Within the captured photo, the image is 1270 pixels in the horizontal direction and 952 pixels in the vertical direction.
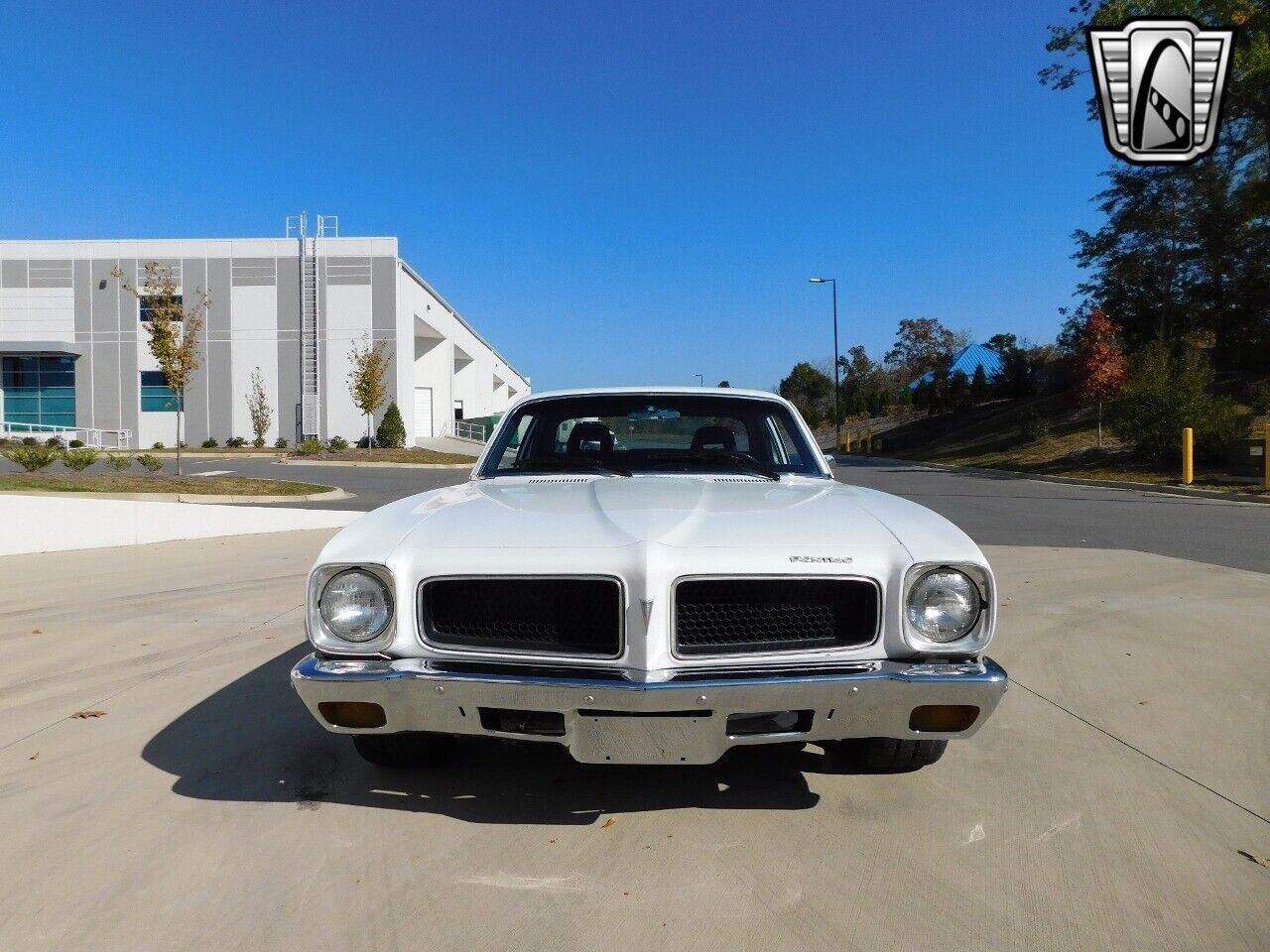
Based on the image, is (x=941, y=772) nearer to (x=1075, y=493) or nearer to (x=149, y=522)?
(x=149, y=522)

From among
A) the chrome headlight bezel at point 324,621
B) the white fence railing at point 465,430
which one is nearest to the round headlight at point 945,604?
the chrome headlight bezel at point 324,621

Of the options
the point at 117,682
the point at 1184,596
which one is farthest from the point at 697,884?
the point at 1184,596

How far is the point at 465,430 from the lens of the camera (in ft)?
165

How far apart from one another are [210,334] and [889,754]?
140ft

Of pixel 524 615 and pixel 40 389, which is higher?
pixel 40 389

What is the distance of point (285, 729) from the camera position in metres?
3.77

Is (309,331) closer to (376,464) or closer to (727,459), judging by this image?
(376,464)

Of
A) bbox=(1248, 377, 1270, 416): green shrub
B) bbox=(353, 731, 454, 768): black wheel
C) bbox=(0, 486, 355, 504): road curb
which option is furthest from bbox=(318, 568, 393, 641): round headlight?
bbox=(1248, 377, 1270, 416): green shrub

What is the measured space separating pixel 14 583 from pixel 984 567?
7.79m

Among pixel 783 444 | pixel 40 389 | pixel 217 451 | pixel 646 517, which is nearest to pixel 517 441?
pixel 783 444

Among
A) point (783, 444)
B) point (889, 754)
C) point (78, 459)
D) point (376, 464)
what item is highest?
point (783, 444)

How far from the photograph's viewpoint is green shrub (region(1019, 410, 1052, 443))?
3028 centimetres

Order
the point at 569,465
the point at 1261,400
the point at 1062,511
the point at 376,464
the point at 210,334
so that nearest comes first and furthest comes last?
the point at 569,465 → the point at 1062,511 → the point at 1261,400 → the point at 376,464 → the point at 210,334

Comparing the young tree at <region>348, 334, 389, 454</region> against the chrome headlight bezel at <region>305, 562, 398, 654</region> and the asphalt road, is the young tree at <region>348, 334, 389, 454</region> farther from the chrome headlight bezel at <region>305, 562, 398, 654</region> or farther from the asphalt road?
the chrome headlight bezel at <region>305, 562, 398, 654</region>
